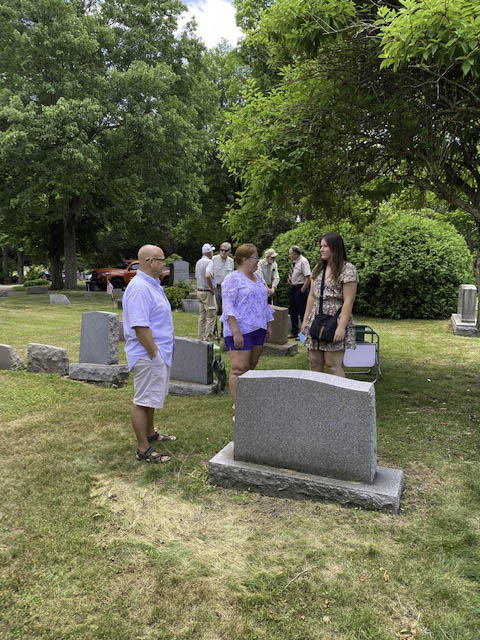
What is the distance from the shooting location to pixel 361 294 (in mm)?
13359

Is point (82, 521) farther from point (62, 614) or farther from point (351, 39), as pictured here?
point (351, 39)

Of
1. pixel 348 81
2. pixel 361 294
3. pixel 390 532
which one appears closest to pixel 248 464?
pixel 390 532

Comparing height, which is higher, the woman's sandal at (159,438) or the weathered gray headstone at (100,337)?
the weathered gray headstone at (100,337)

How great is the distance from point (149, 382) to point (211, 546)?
→ 1.45m

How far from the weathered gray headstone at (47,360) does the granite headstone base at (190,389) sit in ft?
6.36

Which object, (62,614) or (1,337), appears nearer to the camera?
(62,614)

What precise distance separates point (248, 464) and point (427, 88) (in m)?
4.40

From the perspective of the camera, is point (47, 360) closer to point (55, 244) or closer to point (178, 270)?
point (178, 270)

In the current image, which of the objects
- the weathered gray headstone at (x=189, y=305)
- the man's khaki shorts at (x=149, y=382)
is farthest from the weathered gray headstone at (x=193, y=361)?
the weathered gray headstone at (x=189, y=305)

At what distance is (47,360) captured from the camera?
7.11 m

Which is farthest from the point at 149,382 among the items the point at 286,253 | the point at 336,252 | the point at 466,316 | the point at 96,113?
the point at 96,113

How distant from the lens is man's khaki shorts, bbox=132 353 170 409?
3990 millimetres

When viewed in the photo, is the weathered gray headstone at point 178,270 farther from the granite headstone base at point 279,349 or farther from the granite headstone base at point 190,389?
the granite headstone base at point 190,389

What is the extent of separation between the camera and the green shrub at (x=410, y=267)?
1250 cm
